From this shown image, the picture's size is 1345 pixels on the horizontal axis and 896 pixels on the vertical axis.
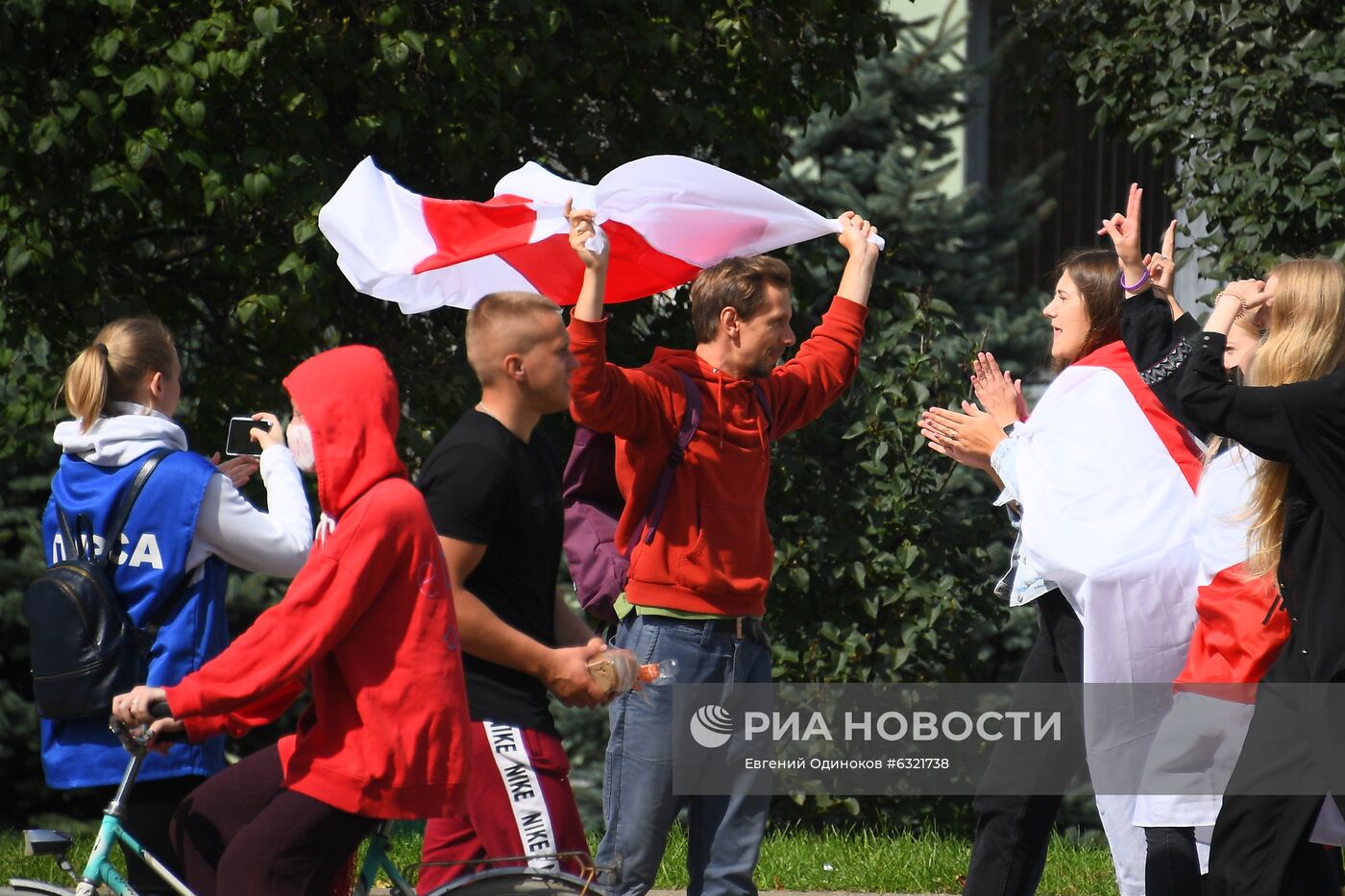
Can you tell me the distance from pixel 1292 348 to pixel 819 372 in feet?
4.44

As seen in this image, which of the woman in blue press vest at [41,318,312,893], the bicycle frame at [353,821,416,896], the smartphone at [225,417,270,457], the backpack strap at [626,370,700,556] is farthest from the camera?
the backpack strap at [626,370,700,556]

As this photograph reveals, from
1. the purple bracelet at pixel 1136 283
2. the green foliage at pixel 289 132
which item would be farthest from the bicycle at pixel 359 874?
the green foliage at pixel 289 132

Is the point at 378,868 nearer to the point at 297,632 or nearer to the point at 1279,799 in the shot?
the point at 297,632

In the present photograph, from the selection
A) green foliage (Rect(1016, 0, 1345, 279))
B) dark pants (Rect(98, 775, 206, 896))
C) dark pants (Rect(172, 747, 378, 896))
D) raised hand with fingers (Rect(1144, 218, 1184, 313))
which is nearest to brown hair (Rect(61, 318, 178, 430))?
dark pants (Rect(98, 775, 206, 896))

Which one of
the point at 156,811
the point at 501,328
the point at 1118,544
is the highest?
the point at 501,328

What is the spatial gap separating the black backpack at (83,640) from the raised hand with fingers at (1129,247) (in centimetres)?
262

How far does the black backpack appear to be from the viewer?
3.93 meters

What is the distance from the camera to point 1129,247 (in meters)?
4.56

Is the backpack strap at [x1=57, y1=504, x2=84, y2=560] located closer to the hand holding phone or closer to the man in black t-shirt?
the hand holding phone

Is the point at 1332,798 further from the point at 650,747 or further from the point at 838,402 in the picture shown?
the point at 838,402

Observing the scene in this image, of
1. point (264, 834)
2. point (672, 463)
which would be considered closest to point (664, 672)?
point (672, 463)

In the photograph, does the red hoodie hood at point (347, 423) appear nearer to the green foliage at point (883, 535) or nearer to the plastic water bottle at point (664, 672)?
the plastic water bottle at point (664, 672)

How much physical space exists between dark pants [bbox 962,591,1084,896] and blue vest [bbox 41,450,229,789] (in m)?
2.03

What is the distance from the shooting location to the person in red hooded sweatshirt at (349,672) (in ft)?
10.1
